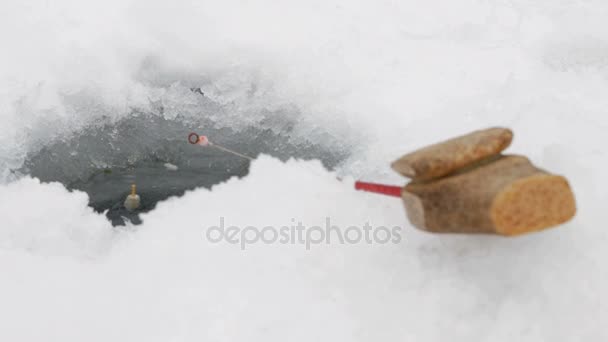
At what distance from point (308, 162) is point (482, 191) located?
1.42m


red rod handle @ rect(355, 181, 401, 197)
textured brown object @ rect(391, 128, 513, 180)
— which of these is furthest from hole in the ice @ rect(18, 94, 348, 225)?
textured brown object @ rect(391, 128, 513, 180)

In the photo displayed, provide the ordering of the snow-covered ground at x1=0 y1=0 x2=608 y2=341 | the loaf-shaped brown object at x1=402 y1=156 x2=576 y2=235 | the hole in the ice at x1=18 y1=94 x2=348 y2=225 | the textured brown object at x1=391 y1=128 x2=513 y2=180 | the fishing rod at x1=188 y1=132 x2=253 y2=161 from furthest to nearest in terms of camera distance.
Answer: the fishing rod at x1=188 y1=132 x2=253 y2=161
the hole in the ice at x1=18 y1=94 x2=348 y2=225
the snow-covered ground at x1=0 y1=0 x2=608 y2=341
the textured brown object at x1=391 y1=128 x2=513 y2=180
the loaf-shaped brown object at x1=402 y1=156 x2=576 y2=235

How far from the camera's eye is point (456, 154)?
2236mm

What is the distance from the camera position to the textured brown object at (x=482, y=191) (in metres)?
2.04

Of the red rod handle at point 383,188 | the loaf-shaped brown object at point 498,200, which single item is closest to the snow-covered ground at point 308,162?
the red rod handle at point 383,188

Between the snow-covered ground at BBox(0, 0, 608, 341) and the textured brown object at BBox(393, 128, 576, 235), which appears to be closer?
the textured brown object at BBox(393, 128, 576, 235)

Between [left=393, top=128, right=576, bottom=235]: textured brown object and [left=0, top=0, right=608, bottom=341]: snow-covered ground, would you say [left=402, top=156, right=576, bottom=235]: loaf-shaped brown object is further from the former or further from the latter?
[left=0, top=0, right=608, bottom=341]: snow-covered ground

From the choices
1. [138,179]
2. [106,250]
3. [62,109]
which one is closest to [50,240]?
[106,250]

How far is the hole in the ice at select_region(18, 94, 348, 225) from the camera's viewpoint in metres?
3.58

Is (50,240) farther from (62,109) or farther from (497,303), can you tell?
(497,303)

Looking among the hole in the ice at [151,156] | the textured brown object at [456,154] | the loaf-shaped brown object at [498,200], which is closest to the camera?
the loaf-shaped brown object at [498,200]

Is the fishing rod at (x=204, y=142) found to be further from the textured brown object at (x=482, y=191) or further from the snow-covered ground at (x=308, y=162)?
the textured brown object at (x=482, y=191)

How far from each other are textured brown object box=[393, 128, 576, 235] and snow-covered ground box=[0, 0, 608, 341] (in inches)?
14.1

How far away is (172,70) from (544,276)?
3.07 m
